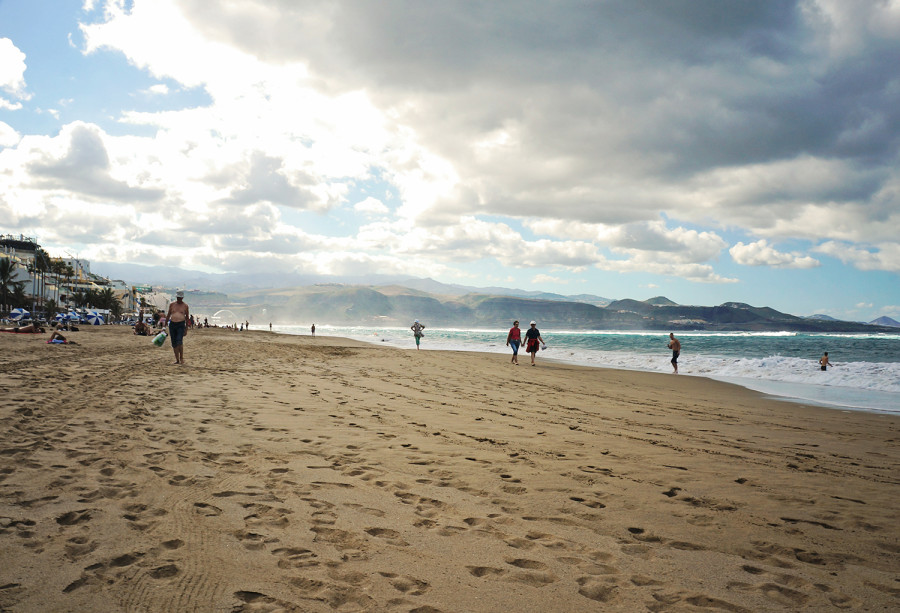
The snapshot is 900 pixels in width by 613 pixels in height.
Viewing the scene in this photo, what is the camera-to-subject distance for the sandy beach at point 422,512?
106 inches

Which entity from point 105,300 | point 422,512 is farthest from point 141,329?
point 105,300

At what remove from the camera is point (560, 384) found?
1473 centimetres

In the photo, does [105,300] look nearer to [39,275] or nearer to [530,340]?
[39,275]

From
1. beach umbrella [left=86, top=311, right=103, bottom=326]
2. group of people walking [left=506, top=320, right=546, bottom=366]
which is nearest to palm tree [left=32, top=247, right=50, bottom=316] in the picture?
beach umbrella [left=86, top=311, right=103, bottom=326]

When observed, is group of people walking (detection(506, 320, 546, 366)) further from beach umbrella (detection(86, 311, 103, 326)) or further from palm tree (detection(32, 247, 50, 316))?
palm tree (detection(32, 247, 50, 316))

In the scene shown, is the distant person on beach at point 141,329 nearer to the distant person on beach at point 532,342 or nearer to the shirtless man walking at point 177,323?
the shirtless man walking at point 177,323

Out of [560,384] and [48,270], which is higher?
[48,270]

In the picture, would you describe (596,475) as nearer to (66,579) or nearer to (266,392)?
(66,579)

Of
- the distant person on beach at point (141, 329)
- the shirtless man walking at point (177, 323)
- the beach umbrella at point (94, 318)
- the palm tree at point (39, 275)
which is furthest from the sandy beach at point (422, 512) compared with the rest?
the palm tree at point (39, 275)

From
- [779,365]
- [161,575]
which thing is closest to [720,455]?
[161,575]

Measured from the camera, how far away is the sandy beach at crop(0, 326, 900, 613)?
2695 mm

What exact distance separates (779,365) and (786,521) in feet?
82.5

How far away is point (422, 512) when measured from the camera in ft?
12.6

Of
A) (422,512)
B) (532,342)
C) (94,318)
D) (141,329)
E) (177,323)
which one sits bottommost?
(94,318)
